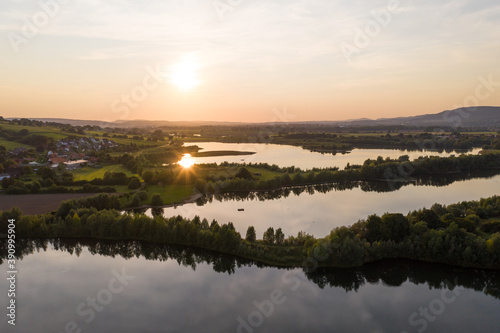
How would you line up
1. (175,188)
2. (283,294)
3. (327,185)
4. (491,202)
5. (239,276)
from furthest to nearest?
(327,185), (175,188), (491,202), (239,276), (283,294)

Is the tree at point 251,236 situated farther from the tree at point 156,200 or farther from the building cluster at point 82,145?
the building cluster at point 82,145

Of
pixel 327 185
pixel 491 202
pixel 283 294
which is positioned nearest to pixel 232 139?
pixel 327 185

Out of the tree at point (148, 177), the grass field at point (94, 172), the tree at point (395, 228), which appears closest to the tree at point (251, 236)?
the tree at point (395, 228)

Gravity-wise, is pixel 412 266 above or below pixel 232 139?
A: below

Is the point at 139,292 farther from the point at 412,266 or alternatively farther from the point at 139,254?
the point at 412,266

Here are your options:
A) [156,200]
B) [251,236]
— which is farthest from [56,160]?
[251,236]

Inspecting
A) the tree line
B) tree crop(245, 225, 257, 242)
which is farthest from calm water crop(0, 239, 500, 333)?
tree crop(245, 225, 257, 242)
